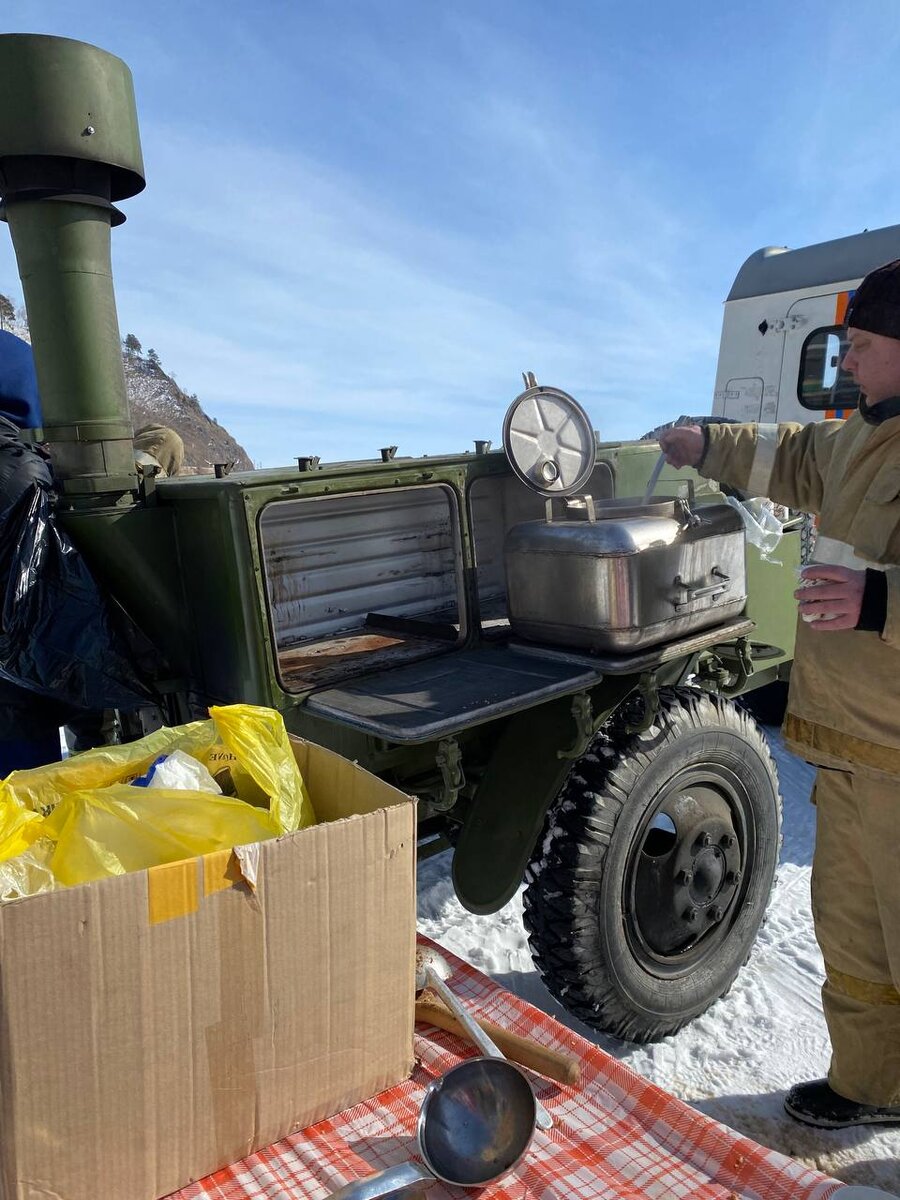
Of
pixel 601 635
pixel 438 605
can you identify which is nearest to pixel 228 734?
pixel 601 635

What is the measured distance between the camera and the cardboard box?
1203 mm

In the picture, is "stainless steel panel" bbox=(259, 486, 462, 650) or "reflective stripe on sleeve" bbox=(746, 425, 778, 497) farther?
"stainless steel panel" bbox=(259, 486, 462, 650)

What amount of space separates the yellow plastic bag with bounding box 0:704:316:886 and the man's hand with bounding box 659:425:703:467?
1.55 m

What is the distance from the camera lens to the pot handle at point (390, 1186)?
1327 millimetres

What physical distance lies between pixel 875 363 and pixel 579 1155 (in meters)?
1.87

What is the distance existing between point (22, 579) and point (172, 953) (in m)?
1.40

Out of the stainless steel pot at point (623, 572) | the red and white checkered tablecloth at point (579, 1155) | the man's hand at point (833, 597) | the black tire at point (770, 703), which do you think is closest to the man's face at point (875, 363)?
the man's hand at point (833, 597)

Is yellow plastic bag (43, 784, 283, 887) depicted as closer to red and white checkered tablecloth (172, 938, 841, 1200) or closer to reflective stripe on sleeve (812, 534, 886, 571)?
red and white checkered tablecloth (172, 938, 841, 1200)

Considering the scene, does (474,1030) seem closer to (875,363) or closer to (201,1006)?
(201,1006)

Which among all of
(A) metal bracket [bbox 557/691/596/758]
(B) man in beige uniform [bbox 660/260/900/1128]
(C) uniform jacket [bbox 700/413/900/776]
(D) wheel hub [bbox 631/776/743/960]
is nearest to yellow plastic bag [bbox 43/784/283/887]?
(A) metal bracket [bbox 557/691/596/758]

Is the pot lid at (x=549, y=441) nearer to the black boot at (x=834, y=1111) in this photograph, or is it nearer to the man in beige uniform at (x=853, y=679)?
the man in beige uniform at (x=853, y=679)

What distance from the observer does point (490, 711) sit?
83.5 inches

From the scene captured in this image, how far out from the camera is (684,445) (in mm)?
2670

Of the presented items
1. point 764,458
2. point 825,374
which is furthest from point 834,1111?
point 825,374
